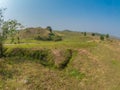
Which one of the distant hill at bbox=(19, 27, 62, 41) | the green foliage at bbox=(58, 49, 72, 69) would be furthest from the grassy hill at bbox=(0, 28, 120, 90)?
the distant hill at bbox=(19, 27, 62, 41)

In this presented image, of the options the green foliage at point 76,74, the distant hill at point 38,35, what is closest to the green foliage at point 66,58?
the green foliage at point 76,74

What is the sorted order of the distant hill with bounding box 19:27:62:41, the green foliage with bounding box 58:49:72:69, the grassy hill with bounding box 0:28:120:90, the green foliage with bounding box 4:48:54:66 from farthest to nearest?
the distant hill with bounding box 19:27:62:41 → the green foliage with bounding box 4:48:54:66 → the green foliage with bounding box 58:49:72:69 → the grassy hill with bounding box 0:28:120:90

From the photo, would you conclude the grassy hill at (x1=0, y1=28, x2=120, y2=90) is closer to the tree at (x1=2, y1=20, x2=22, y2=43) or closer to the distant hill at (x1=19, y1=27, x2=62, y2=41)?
the tree at (x1=2, y1=20, x2=22, y2=43)

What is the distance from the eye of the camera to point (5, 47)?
49.3 metres

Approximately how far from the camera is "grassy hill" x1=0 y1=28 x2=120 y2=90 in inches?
1442

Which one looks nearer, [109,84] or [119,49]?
[109,84]

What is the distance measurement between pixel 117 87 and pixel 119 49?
1581cm

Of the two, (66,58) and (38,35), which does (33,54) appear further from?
(38,35)

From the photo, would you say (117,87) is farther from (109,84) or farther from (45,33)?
(45,33)

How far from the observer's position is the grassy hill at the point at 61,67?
3662 cm

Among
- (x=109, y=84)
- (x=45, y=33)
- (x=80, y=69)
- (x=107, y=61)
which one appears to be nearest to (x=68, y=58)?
(x=80, y=69)

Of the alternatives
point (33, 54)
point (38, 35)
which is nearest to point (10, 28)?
point (33, 54)

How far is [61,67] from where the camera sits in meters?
43.5

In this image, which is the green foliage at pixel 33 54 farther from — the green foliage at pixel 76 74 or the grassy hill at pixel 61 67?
the green foliage at pixel 76 74
